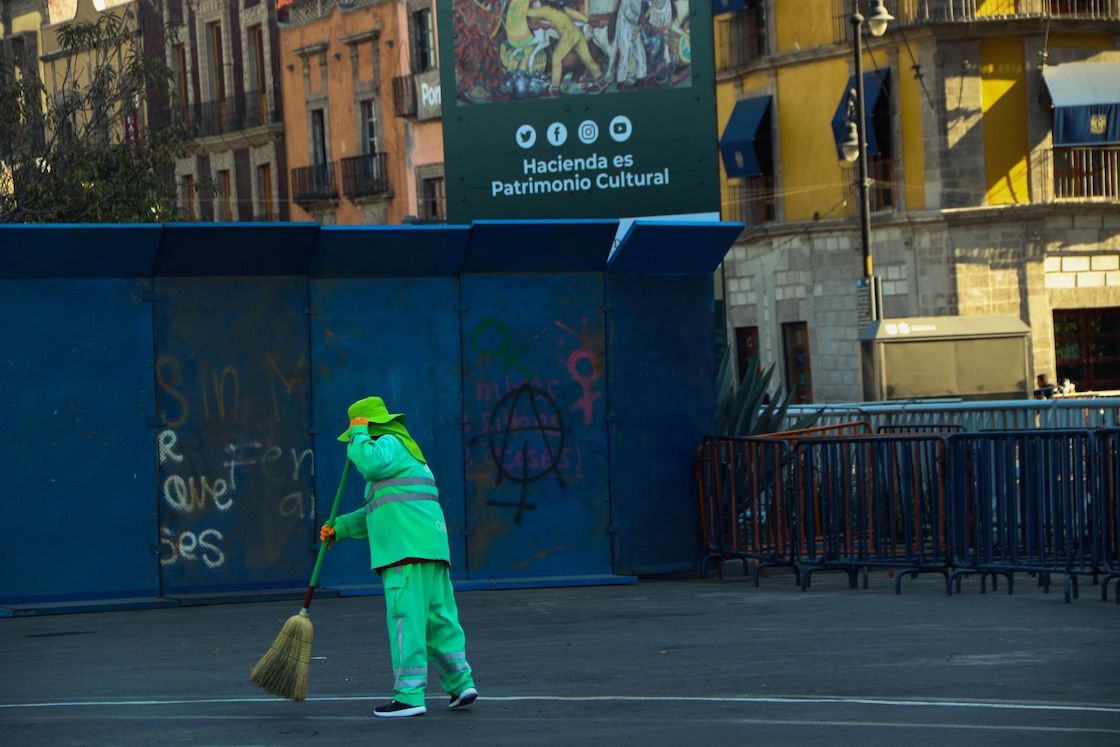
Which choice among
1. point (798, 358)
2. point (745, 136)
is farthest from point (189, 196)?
point (798, 358)

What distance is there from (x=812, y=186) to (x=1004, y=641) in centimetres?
3371

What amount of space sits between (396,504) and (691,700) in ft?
5.20

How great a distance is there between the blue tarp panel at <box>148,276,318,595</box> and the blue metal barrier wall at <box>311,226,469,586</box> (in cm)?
15

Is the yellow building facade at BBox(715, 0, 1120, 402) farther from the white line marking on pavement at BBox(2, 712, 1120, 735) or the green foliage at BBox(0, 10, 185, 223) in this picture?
the white line marking on pavement at BBox(2, 712, 1120, 735)

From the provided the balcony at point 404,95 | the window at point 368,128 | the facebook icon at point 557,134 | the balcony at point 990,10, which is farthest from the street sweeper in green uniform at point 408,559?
the window at point 368,128

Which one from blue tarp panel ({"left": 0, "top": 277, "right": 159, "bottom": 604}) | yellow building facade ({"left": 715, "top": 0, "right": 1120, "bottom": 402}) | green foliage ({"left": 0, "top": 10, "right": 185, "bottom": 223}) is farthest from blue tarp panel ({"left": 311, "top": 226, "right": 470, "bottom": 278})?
yellow building facade ({"left": 715, "top": 0, "right": 1120, "bottom": 402})

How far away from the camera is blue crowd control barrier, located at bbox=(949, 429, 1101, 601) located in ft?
45.1

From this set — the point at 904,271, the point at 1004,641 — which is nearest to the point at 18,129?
the point at 1004,641

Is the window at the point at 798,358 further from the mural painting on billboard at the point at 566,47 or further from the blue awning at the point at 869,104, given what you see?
the mural painting on billboard at the point at 566,47

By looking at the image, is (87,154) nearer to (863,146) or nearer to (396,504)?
(396,504)

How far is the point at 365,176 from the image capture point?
178ft

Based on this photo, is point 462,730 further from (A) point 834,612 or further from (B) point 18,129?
(B) point 18,129

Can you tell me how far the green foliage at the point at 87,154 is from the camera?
22.7 metres

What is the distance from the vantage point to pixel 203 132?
6044 centimetres
